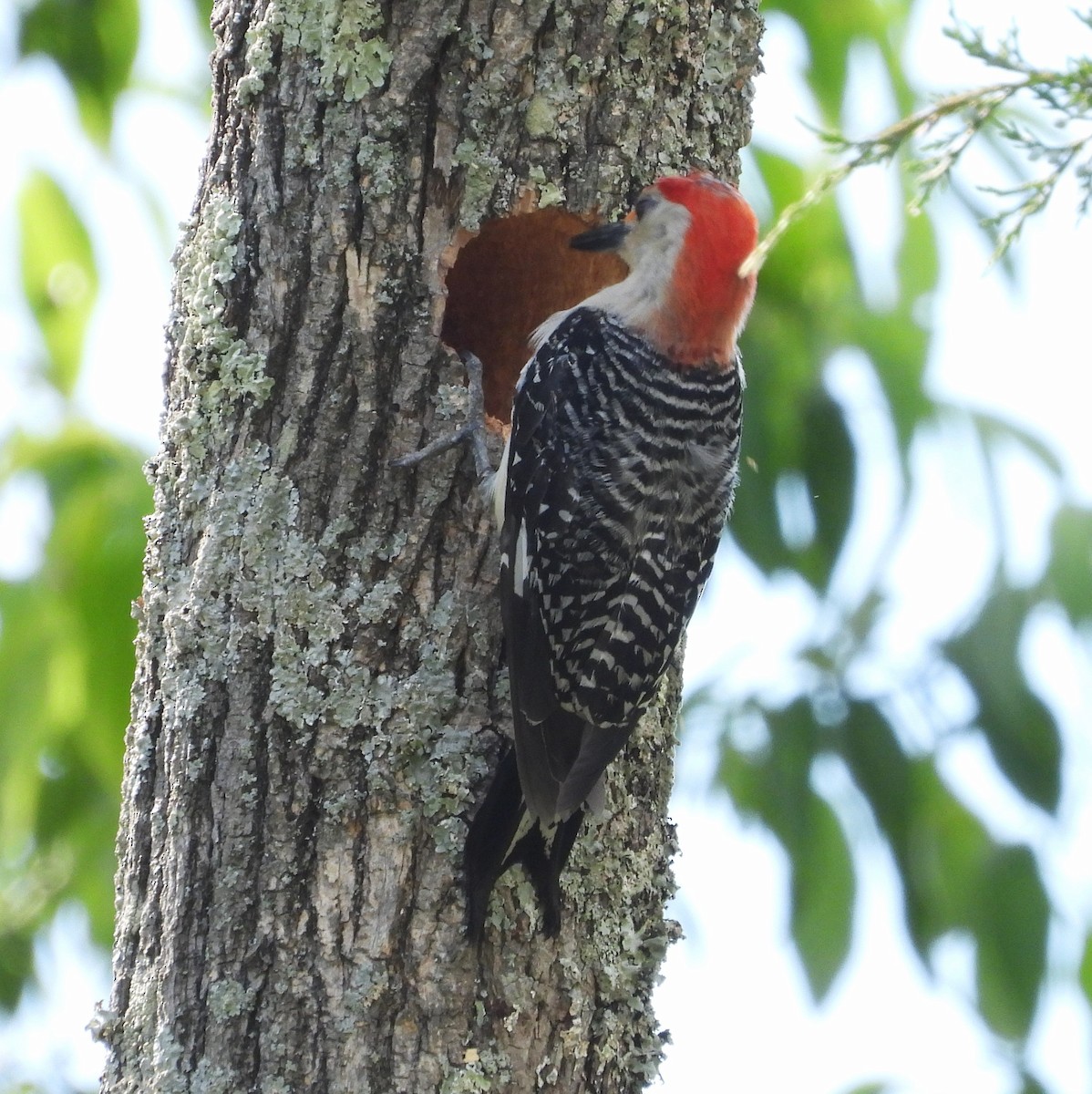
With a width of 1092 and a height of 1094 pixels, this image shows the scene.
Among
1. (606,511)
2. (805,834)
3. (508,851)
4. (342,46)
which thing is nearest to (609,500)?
(606,511)

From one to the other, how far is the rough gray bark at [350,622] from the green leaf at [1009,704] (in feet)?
4.19

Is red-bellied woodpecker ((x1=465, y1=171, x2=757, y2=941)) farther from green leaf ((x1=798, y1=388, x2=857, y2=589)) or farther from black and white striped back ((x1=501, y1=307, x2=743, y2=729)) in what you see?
green leaf ((x1=798, y1=388, x2=857, y2=589))

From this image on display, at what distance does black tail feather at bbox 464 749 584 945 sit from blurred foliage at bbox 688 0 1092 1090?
1.36m

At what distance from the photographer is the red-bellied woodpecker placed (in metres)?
2.42

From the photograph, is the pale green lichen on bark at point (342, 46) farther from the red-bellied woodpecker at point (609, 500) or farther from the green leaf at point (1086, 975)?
the green leaf at point (1086, 975)

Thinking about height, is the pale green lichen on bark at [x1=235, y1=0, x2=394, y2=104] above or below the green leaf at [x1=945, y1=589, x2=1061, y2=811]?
above

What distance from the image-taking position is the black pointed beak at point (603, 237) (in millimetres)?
2783

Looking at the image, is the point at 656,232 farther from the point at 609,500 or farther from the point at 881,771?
the point at 881,771

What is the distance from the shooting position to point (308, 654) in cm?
243

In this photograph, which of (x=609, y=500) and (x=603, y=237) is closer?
(x=609, y=500)

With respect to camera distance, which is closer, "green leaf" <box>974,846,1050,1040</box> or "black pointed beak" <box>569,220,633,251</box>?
"black pointed beak" <box>569,220,633,251</box>

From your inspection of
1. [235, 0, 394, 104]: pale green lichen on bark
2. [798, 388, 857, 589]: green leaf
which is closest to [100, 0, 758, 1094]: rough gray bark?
[235, 0, 394, 104]: pale green lichen on bark

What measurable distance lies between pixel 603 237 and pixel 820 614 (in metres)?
1.51

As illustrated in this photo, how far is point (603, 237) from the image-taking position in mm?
2797
